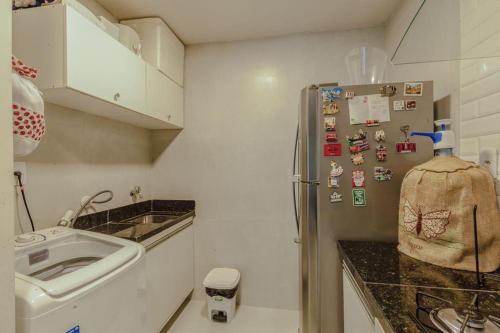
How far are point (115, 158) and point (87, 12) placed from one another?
3.48 feet

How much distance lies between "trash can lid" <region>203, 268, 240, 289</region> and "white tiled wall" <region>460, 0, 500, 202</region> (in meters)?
1.80

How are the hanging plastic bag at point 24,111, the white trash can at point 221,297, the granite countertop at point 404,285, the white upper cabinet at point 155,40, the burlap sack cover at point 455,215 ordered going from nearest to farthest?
the granite countertop at point 404,285 < the hanging plastic bag at point 24,111 < the burlap sack cover at point 455,215 < the white upper cabinet at point 155,40 < the white trash can at point 221,297

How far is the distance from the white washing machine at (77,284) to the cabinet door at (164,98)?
1.01 meters

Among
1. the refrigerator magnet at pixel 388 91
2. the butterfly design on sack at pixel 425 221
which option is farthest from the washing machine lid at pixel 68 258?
the refrigerator magnet at pixel 388 91

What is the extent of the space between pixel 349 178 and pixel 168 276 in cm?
156

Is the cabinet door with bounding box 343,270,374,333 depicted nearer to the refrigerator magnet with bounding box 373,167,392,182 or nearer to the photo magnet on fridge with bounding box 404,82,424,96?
the refrigerator magnet with bounding box 373,167,392,182

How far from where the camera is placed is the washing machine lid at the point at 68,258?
2.88 feet

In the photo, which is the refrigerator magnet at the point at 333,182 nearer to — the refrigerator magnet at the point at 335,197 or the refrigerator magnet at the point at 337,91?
Result: the refrigerator magnet at the point at 335,197

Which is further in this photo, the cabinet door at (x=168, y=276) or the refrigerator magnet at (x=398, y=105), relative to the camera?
the cabinet door at (x=168, y=276)

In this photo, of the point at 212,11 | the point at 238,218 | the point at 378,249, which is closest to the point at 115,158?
the point at 238,218

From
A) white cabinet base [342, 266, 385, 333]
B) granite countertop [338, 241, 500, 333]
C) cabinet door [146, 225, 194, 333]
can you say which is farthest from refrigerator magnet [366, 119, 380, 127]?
cabinet door [146, 225, 194, 333]

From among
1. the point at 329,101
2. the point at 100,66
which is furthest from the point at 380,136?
the point at 100,66

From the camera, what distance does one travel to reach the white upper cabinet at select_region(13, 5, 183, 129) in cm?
117

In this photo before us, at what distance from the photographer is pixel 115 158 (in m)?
2.00
